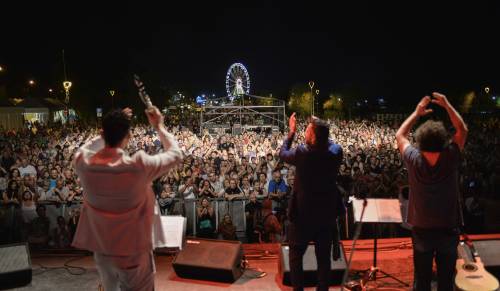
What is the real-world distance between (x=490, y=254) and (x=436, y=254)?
5.55ft

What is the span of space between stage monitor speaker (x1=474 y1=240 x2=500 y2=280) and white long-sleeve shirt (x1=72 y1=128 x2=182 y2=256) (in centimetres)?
333

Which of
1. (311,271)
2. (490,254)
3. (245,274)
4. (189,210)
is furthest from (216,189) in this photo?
(490,254)

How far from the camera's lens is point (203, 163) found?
10.7 meters

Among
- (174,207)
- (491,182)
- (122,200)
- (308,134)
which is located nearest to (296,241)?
(308,134)

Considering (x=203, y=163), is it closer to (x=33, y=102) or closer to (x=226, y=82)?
(x=226, y=82)

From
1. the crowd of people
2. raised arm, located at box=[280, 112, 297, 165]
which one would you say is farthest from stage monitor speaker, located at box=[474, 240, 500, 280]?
raised arm, located at box=[280, 112, 297, 165]

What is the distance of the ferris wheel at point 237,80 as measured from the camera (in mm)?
29250

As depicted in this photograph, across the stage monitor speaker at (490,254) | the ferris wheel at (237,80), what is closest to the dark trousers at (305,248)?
the stage monitor speaker at (490,254)

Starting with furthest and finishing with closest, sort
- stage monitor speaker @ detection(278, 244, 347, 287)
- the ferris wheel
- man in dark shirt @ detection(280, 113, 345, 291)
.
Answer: the ferris wheel < stage monitor speaker @ detection(278, 244, 347, 287) < man in dark shirt @ detection(280, 113, 345, 291)

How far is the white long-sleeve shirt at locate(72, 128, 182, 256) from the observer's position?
91.7 inches

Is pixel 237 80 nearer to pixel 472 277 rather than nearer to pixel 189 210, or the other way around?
pixel 189 210

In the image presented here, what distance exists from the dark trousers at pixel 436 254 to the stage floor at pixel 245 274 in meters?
1.39

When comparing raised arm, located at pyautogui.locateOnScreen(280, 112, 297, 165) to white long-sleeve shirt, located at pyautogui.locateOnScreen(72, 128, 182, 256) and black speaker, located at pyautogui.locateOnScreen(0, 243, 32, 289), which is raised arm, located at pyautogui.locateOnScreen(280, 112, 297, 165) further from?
black speaker, located at pyautogui.locateOnScreen(0, 243, 32, 289)

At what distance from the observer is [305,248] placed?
3365mm
